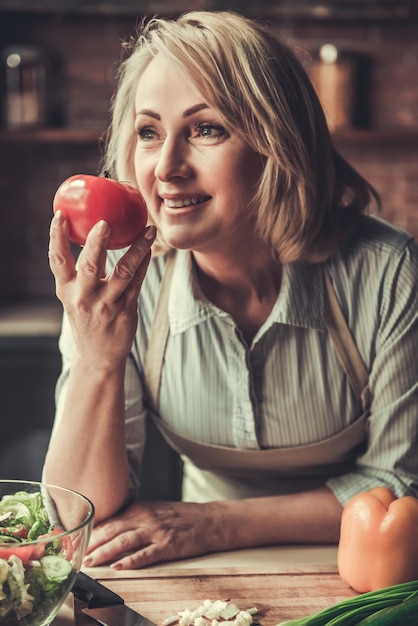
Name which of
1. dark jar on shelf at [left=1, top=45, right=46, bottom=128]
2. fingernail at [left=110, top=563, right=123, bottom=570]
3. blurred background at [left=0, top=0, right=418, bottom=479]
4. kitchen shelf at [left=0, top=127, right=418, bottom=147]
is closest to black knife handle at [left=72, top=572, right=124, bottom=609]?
fingernail at [left=110, top=563, right=123, bottom=570]

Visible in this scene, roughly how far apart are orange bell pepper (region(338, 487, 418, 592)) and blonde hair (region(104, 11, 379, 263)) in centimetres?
57

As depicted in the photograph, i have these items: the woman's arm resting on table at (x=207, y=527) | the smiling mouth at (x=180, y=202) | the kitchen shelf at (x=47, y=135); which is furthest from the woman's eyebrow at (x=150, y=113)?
the kitchen shelf at (x=47, y=135)

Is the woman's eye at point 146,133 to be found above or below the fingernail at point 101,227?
above

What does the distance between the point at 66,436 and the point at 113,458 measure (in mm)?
85

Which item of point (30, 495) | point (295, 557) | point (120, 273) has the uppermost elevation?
point (120, 273)

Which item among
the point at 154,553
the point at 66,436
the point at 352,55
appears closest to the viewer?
the point at 154,553

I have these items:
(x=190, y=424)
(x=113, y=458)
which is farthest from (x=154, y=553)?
(x=190, y=424)

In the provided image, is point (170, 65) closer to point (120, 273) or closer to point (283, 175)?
point (283, 175)

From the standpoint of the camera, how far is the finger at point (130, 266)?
1.30 m

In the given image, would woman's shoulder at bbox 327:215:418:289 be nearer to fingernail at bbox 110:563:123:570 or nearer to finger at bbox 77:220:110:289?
finger at bbox 77:220:110:289

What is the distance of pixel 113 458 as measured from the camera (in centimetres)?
143

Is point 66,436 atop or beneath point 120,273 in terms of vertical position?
beneath

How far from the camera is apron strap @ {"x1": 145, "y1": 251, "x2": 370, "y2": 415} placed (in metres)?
1.55

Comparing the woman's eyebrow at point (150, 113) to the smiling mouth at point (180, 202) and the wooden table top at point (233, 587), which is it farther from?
the wooden table top at point (233, 587)
